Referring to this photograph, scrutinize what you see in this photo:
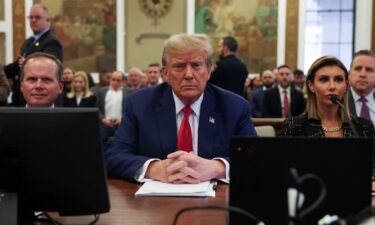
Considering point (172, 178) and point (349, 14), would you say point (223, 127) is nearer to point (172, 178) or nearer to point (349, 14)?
point (172, 178)

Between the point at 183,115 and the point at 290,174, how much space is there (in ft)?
4.32

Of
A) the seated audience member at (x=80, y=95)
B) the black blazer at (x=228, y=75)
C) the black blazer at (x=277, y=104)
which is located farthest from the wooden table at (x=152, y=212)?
the seated audience member at (x=80, y=95)

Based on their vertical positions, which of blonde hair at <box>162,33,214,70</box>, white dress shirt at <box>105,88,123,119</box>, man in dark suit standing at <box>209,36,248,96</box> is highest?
blonde hair at <box>162,33,214,70</box>

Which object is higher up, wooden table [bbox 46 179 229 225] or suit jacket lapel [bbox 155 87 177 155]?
suit jacket lapel [bbox 155 87 177 155]

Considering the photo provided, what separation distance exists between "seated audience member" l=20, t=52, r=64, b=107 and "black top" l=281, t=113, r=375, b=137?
1390 millimetres

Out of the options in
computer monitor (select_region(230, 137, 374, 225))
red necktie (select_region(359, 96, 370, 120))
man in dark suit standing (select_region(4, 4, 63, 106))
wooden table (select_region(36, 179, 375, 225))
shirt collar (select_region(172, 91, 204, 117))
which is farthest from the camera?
man in dark suit standing (select_region(4, 4, 63, 106))

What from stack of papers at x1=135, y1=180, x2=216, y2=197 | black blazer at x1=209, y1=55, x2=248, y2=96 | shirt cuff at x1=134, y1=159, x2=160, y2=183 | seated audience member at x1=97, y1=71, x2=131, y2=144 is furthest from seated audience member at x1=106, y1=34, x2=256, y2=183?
seated audience member at x1=97, y1=71, x2=131, y2=144

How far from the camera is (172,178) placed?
2.26 m

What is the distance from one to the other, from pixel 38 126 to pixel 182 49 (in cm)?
123

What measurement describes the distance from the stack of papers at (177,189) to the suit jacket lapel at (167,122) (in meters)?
0.40

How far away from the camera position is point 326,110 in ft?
10.6

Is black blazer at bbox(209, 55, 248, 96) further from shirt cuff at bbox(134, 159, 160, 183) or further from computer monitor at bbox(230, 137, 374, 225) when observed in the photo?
computer monitor at bbox(230, 137, 374, 225)

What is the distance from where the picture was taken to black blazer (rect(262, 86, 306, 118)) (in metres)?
8.12

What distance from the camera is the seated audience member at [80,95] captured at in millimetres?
8227
